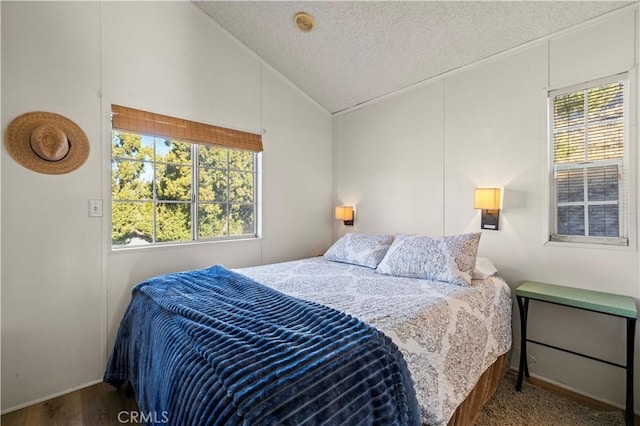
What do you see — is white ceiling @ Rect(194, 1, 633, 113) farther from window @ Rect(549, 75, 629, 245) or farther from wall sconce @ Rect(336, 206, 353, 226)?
wall sconce @ Rect(336, 206, 353, 226)

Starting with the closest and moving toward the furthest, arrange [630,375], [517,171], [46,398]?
[630,375], [46,398], [517,171]

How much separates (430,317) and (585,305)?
1.06m

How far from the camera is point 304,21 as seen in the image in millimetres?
2451

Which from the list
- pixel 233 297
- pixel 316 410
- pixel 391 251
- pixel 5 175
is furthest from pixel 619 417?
pixel 5 175

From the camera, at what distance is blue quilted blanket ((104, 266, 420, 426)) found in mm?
845

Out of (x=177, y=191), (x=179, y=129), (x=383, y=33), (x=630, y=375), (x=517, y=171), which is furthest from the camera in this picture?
(x=177, y=191)

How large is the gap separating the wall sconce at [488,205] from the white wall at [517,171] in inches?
3.0

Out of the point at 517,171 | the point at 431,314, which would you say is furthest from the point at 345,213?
the point at 431,314

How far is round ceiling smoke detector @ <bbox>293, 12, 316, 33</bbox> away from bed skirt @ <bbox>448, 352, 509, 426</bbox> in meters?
2.87

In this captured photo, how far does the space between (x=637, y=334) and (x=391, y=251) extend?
5.14 ft

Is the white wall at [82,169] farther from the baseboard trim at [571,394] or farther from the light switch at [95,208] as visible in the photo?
the baseboard trim at [571,394]

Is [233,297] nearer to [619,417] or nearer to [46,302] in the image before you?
[46,302]

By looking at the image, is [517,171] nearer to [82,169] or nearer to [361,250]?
[361,250]

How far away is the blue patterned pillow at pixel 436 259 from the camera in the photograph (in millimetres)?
1998
